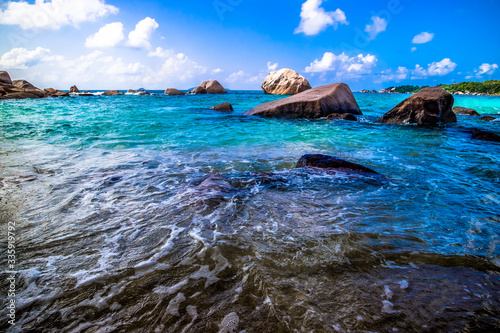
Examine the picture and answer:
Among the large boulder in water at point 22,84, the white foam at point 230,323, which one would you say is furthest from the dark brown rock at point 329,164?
the large boulder in water at point 22,84

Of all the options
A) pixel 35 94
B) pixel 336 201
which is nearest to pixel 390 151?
pixel 336 201

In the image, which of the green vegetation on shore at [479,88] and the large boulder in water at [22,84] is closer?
the large boulder in water at [22,84]

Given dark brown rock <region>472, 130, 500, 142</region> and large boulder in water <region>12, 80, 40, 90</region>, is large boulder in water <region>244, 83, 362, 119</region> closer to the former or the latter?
dark brown rock <region>472, 130, 500, 142</region>

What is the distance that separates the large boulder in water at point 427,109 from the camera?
1059 cm

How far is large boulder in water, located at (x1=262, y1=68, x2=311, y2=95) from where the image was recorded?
2041 inches

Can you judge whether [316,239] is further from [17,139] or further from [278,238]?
[17,139]

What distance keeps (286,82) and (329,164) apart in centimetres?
5218

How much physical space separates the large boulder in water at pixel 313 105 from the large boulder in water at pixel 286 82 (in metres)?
40.2

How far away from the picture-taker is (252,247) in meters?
2.21

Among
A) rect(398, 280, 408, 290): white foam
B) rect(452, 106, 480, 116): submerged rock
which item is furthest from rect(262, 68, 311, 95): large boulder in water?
rect(398, 280, 408, 290): white foam

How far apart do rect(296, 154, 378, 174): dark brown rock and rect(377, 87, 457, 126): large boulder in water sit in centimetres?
890

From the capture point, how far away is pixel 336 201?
3236mm

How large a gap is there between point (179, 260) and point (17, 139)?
874 centimetres

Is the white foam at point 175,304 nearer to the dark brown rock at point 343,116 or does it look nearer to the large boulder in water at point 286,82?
the dark brown rock at point 343,116
